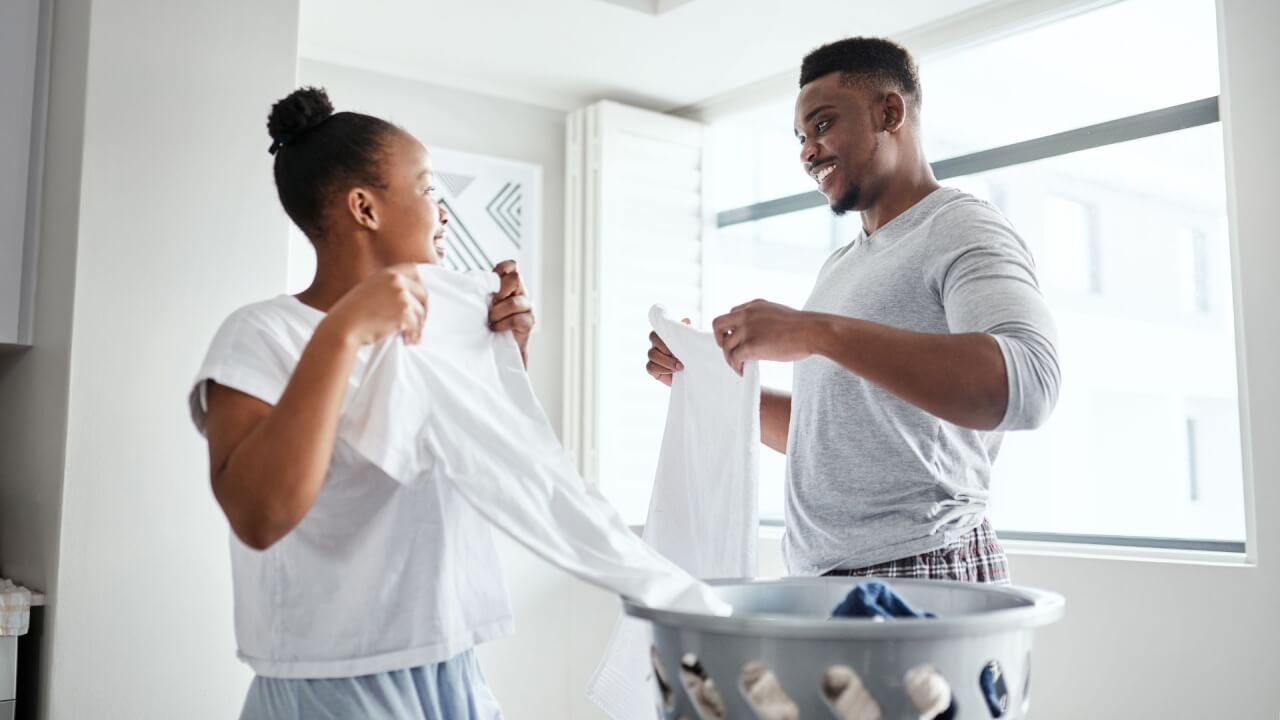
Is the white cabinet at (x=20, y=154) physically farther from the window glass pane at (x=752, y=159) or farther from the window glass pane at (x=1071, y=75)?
the window glass pane at (x=1071, y=75)

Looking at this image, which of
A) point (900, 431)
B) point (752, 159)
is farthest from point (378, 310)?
point (752, 159)

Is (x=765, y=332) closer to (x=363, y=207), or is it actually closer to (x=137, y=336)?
(x=363, y=207)

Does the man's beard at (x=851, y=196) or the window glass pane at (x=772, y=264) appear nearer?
the man's beard at (x=851, y=196)

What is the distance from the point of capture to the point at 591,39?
316 centimetres

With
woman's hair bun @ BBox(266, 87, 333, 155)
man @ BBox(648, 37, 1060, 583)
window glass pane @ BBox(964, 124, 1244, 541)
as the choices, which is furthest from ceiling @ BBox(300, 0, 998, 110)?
woman's hair bun @ BBox(266, 87, 333, 155)

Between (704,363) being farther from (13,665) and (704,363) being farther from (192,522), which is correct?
(13,665)

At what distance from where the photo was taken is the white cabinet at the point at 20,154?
7.36 feet

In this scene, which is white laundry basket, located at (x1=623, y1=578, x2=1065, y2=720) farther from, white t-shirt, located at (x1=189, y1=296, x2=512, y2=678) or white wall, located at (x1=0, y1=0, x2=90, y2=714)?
white wall, located at (x1=0, y1=0, x2=90, y2=714)

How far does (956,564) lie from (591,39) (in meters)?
2.28

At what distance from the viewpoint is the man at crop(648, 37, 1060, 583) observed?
112 centimetres

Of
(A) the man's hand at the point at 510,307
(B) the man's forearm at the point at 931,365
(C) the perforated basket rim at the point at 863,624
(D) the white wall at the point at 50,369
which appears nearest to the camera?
(C) the perforated basket rim at the point at 863,624

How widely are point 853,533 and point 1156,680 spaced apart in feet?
4.53

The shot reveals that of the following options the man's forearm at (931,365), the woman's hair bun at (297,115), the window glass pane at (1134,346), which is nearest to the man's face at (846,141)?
the man's forearm at (931,365)

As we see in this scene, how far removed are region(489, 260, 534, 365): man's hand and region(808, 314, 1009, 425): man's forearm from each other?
0.34m
